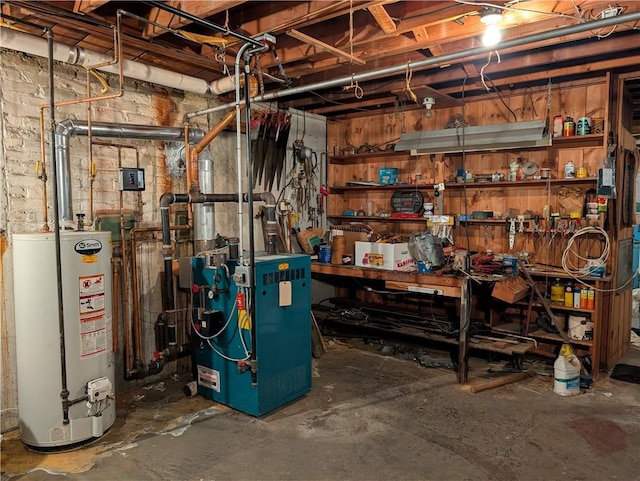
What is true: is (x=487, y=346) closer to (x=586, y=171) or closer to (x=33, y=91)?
(x=586, y=171)

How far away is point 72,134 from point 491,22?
261 cm

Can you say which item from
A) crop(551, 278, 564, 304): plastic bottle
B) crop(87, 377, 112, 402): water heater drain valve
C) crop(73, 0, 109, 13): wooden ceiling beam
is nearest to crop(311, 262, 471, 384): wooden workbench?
crop(551, 278, 564, 304): plastic bottle

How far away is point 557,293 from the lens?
380 centimetres

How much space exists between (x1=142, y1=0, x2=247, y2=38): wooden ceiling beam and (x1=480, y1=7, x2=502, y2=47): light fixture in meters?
1.24

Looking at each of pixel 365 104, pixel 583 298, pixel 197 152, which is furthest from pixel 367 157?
pixel 583 298

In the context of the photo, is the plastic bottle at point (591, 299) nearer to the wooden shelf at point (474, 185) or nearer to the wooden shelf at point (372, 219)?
the wooden shelf at point (474, 185)

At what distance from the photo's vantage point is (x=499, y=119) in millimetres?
4289

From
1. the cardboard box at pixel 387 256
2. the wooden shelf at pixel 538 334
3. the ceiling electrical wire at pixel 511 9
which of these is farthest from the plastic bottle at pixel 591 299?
the ceiling electrical wire at pixel 511 9

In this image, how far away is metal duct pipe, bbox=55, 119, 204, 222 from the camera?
282 cm

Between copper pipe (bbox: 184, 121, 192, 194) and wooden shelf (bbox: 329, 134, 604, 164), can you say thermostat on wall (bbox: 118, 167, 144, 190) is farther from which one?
wooden shelf (bbox: 329, 134, 604, 164)

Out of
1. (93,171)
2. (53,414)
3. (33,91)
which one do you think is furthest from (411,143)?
(53,414)

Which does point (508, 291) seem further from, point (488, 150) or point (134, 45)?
point (134, 45)

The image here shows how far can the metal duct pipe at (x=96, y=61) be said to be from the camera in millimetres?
2607

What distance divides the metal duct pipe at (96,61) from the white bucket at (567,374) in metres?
3.38
